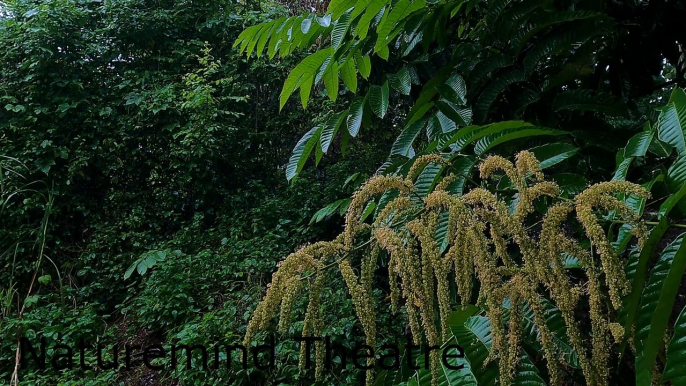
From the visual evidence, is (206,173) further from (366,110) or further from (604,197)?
(604,197)

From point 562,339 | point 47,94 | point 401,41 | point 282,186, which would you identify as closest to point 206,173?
point 282,186

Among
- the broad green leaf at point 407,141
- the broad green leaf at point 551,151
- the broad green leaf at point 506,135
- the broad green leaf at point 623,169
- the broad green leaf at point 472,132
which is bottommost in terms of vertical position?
the broad green leaf at point 623,169

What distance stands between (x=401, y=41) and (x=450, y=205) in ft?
3.79

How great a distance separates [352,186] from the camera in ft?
14.1

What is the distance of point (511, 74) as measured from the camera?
4.29 ft

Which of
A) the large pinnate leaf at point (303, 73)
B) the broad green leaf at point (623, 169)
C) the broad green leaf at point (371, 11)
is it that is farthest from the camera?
the large pinnate leaf at point (303, 73)

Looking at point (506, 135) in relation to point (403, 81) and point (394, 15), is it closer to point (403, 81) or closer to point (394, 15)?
point (394, 15)

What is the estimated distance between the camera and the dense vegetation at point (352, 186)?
0.58 metres

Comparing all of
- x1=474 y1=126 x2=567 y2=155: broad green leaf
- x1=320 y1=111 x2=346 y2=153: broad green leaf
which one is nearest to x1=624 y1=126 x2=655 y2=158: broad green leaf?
x1=474 y1=126 x2=567 y2=155: broad green leaf

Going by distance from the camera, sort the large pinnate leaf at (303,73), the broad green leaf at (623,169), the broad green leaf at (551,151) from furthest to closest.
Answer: the large pinnate leaf at (303,73)
the broad green leaf at (551,151)
the broad green leaf at (623,169)

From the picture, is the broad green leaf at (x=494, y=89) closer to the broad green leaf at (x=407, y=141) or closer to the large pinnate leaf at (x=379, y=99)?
the broad green leaf at (x=407, y=141)

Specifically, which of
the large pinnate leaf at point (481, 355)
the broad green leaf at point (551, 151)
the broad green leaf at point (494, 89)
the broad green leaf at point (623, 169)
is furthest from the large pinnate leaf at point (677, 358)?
the broad green leaf at point (494, 89)

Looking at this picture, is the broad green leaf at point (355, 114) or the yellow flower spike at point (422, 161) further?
the broad green leaf at point (355, 114)

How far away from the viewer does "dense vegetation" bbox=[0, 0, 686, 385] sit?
584 millimetres
